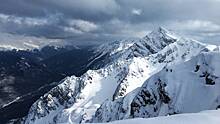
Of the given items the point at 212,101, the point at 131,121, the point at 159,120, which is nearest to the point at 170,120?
the point at 159,120

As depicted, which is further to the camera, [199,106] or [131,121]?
[199,106]

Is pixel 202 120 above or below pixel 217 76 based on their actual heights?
below

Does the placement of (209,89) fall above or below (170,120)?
above

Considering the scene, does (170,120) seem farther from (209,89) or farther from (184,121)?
(209,89)

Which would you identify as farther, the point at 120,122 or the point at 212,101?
the point at 212,101

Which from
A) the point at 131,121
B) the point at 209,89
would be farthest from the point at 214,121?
the point at 209,89

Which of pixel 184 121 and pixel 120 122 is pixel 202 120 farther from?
pixel 120 122

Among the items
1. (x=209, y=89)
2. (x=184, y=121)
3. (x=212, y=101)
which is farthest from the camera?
(x=209, y=89)

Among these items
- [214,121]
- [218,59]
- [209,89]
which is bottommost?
[214,121]

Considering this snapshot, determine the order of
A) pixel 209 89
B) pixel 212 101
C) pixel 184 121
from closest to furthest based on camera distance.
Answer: pixel 184 121 < pixel 212 101 < pixel 209 89
